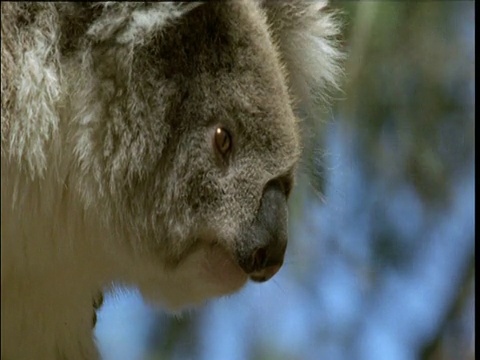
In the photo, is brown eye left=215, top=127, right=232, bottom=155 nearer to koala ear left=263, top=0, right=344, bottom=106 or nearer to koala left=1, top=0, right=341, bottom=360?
koala left=1, top=0, right=341, bottom=360

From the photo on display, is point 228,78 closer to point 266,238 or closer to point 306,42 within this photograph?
point 266,238

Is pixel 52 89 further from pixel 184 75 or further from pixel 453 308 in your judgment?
pixel 453 308

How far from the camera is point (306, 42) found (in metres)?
1.97

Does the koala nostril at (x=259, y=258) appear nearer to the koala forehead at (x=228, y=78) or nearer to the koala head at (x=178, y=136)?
the koala head at (x=178, y=136)

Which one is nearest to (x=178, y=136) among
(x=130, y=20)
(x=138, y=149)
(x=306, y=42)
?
(x=138, y=149)

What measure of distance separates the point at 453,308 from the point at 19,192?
1.55 m

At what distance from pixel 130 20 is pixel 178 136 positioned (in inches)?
Result: 9.7

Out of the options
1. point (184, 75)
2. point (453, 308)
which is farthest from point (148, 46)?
point (453, 308)

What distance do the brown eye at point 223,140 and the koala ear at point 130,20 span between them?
238mm

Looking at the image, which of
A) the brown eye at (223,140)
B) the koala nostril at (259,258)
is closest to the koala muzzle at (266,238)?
the koala nostril at (259,258)

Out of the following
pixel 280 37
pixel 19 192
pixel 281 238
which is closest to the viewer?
pixel 19 192

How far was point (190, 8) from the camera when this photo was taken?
1.53 meters

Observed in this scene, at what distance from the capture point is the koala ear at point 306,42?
6.27 ft

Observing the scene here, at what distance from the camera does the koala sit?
1.44 m
